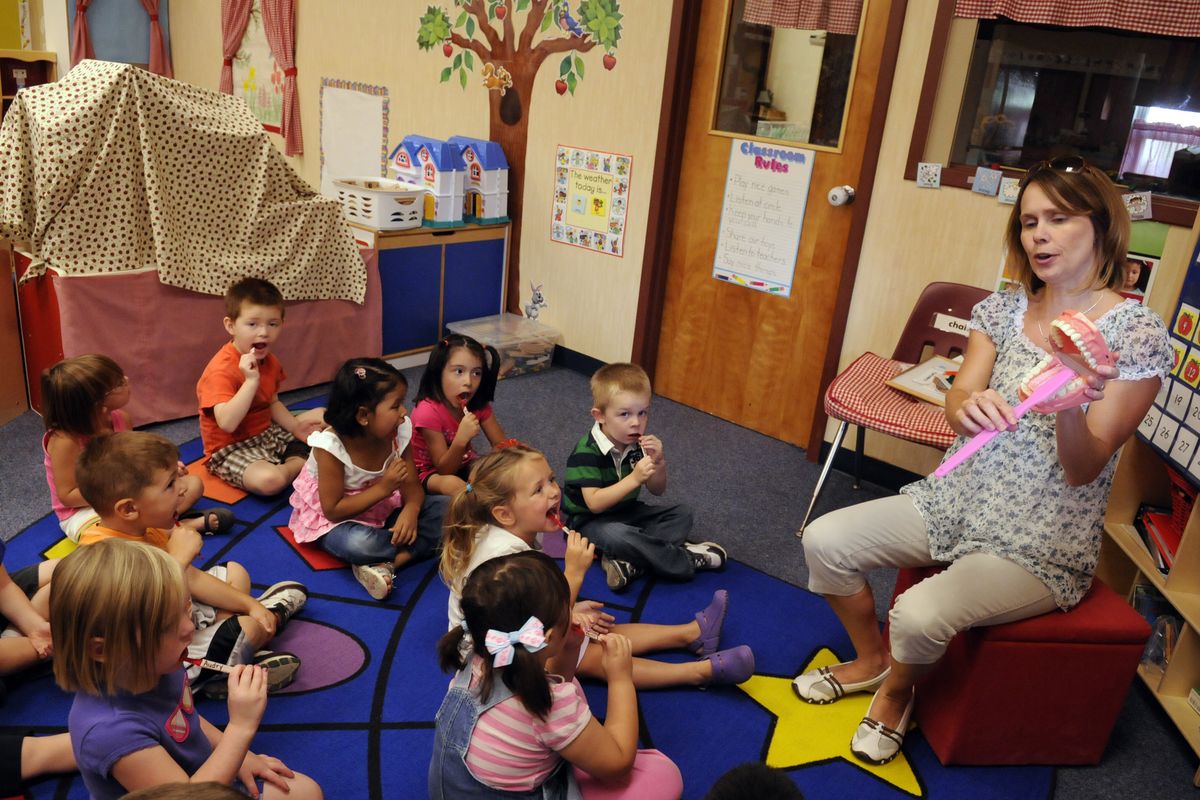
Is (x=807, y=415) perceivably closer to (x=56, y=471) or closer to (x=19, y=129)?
(x=56, y=471)

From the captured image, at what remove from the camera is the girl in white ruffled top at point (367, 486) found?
2.37 meters

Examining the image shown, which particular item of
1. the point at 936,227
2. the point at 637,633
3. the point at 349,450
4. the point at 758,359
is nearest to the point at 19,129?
the point at 349,450

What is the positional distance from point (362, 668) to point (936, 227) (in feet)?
7.40

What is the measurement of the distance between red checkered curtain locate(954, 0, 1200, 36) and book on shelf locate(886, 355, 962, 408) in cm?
103

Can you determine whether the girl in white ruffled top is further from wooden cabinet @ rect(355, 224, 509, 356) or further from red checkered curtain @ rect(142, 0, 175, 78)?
red checkered curtain @ rect(142, 0, 175, 78)

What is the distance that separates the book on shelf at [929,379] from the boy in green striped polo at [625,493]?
74 cm

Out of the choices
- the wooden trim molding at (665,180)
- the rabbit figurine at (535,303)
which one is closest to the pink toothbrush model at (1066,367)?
the wooden trim molding at (665,180)

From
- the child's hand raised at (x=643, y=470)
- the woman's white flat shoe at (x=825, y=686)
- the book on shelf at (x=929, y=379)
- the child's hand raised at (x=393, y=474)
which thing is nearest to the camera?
the woman's white flat shoe at (x=825, y=686)

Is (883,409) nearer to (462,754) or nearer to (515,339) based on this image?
(462,754)

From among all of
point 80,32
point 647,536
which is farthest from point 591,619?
point 80,32

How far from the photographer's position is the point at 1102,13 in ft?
8.45

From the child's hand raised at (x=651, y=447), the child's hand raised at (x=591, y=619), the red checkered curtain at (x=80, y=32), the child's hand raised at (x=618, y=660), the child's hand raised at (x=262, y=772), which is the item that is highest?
the red checkered curtain at (x=80, y=32)

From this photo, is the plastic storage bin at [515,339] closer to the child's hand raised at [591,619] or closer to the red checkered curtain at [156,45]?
the child's hand raised at [591,619]

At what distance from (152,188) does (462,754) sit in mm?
2301
